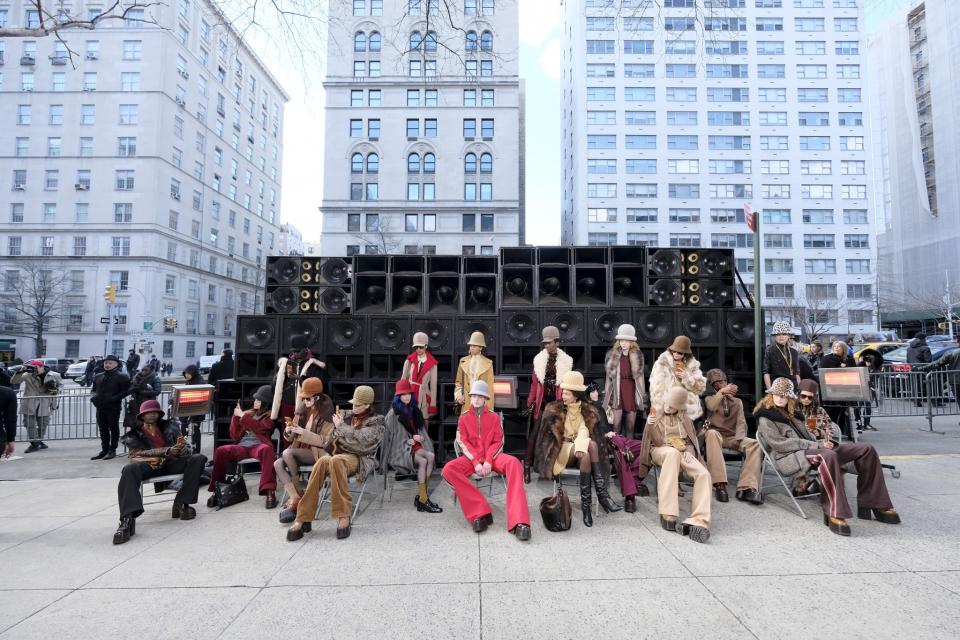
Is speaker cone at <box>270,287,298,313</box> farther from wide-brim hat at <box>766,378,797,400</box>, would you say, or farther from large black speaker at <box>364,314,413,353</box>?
wide-brim hat at <box>766,378,797,400</box>

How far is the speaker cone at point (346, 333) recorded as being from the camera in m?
6.82

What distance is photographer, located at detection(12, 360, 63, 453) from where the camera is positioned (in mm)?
8359

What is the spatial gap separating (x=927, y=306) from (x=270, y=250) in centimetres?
6703

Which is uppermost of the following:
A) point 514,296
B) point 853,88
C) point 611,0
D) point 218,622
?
point 853,88

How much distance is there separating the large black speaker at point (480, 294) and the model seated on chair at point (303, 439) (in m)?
2.94

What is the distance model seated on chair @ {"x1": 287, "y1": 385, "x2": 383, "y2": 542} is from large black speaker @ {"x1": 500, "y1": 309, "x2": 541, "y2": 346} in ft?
8.22

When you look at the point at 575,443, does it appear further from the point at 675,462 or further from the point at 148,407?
the point at 148,407

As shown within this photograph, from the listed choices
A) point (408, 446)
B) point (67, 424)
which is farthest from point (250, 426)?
point (67, 424)

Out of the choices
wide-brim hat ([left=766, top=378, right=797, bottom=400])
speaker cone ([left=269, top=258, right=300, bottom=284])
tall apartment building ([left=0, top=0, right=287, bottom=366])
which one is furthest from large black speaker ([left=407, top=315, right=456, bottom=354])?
tall apartment building ([left=0, top=0, right=287, bottom=366])

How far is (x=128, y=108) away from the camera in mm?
38156

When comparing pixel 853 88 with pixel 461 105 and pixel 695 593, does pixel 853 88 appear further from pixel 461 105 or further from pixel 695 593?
pixel 695 593

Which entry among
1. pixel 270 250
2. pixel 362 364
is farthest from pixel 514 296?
pixel 270 250

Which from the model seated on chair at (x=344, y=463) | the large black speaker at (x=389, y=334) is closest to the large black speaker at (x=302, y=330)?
the large black speaker at (x=389, y=334)

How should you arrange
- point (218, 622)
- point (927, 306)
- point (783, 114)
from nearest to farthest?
1. point (218, 622)
2. point (927, 306)
3. point (783, 114)
